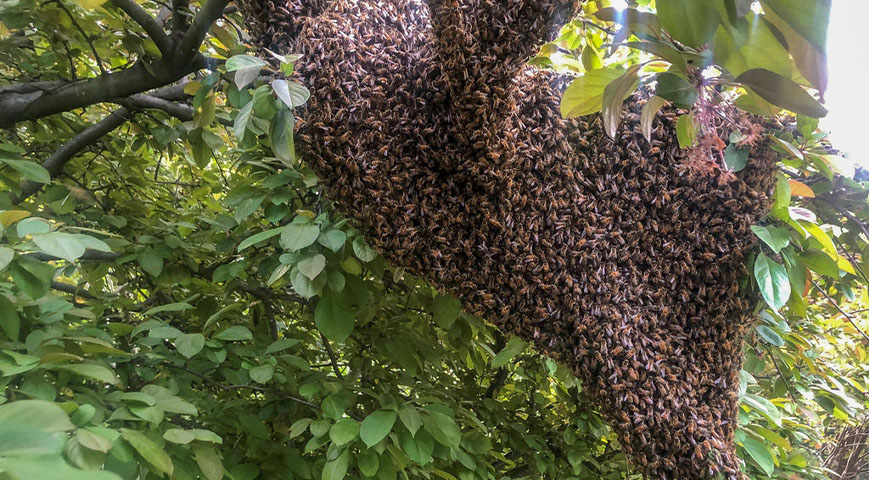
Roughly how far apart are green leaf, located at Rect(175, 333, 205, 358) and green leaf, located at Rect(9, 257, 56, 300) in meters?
0.26

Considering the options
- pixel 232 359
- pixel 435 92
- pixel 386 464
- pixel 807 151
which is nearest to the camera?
pixel 435 92

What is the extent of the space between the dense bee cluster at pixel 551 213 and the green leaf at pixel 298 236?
129mm

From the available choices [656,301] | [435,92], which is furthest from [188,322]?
[656,301]

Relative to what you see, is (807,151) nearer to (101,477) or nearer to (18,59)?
(101,477)

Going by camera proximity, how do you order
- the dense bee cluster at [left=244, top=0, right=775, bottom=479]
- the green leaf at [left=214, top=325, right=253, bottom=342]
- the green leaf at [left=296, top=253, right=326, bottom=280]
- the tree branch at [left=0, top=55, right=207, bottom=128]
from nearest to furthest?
1. the dense bee cluster at [left=244, top=0, right=775, bottom=479]
2. the green leaf at [left=296, top=253, right=326, bottom=280]
3. the green leaf at [left=214, top=325, right=253, bottom=342]
4. the tree branch at [left=0, top=55, right=207, bottom=128]

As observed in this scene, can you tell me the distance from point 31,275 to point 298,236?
1.39 ft

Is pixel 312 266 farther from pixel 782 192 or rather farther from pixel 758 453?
pixel 758 453

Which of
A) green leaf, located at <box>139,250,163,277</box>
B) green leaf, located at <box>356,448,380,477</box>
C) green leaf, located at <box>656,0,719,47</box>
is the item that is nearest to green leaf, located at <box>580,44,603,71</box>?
green leaf, located at <box>656,0,719,47</box>

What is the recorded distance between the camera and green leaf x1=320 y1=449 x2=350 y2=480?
0.92 meters

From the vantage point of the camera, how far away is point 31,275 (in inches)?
30.4

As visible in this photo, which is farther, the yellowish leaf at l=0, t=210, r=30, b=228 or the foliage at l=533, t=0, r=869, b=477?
the yellowish leaf at l=0, t=210, r=30, b=228

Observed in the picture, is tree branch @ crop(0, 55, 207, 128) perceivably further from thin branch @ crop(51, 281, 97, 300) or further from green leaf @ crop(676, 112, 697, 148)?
green leaf @ crop(676, 112, 697, 148)

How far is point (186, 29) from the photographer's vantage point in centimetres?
126

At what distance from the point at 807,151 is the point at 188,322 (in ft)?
5.33
